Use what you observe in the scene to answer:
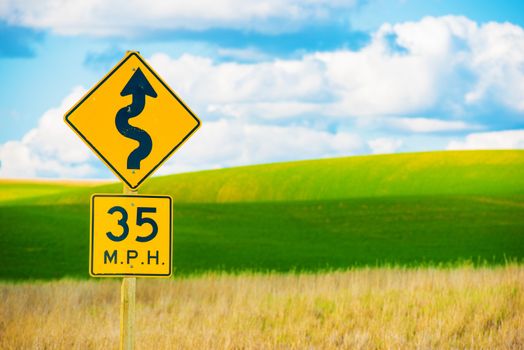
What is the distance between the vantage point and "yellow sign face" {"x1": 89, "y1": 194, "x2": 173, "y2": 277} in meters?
7.38

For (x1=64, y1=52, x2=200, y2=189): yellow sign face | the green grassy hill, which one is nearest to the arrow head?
(x1=64, y1=52, x2=200, y2=189): yellow sign face

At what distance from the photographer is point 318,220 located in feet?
130

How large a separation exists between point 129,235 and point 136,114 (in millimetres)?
1247

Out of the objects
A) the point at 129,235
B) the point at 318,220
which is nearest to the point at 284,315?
the point at 129,235

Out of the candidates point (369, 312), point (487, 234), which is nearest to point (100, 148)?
point (369, 312)

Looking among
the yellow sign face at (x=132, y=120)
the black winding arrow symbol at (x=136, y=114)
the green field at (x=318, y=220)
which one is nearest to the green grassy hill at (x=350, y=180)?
the green field at (x=318, y=220)

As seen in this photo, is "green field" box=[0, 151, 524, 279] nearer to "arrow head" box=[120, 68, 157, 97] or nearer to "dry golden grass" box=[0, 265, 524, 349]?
"dry golden grass" box=[0, 265, 524, 349]

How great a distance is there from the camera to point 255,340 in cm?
1038

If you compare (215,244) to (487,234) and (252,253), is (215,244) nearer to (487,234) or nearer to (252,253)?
(252,253)

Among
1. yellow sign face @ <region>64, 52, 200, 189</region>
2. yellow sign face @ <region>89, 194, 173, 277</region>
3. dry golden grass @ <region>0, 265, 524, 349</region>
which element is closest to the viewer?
yellow sign face @ <region>89, 194, 173, 277</region>

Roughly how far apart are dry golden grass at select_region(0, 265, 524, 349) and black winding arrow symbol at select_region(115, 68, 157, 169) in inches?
120

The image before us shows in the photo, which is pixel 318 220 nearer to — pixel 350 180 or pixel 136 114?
pixel 350 180

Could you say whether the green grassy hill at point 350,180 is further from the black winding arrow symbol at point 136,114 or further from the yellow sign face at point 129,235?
the yellow sign face at point 129,235

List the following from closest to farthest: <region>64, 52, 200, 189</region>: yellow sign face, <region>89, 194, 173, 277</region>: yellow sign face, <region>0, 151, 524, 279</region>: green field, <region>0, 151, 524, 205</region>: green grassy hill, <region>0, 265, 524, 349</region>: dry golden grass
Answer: <region>89, 194, 173, 277</region>: yellow sign face < <region>64, 52, 200, 189</region>: yellow sign face < <region>0, 265, 524, 349</region>: dry golden grass < <region>0, 151, 524, 279</region>: green field < <region>0, 151, 524, 205</region>: green grassy hill
